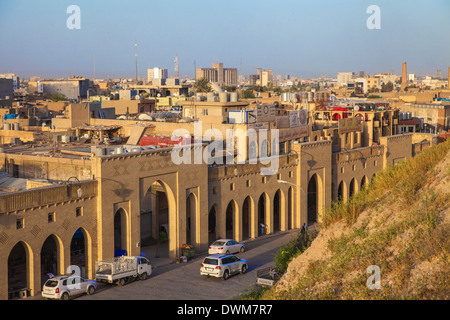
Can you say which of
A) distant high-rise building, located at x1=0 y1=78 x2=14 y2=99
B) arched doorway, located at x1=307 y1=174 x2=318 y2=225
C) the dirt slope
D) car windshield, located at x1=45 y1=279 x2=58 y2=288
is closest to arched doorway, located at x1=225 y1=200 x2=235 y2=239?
arched doorway, located at x1=307 y1=174 x2=318 y2=225

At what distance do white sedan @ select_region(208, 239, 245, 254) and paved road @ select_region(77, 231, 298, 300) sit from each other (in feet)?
2.86

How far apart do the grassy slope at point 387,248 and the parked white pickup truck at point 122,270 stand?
1026cm

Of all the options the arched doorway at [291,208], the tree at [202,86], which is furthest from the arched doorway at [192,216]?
the tree at [202,86]

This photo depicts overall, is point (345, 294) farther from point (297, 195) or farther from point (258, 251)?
point (297, 195)

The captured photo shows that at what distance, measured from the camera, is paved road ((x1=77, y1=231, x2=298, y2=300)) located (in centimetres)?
2425

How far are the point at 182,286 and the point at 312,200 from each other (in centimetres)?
1766

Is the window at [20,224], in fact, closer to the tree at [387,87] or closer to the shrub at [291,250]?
the shrub at [291,250]

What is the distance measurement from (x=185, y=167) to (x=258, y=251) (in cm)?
590

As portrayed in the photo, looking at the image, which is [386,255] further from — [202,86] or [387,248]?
[202,86]

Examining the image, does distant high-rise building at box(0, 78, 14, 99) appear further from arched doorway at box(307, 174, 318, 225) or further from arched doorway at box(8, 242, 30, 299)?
arched doorway at box(8, 242, 30, 299)

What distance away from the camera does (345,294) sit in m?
13.7

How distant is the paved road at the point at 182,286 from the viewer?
2425 cm

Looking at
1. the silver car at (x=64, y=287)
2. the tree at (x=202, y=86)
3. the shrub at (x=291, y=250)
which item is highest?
the tree at (x=202, y=86)
